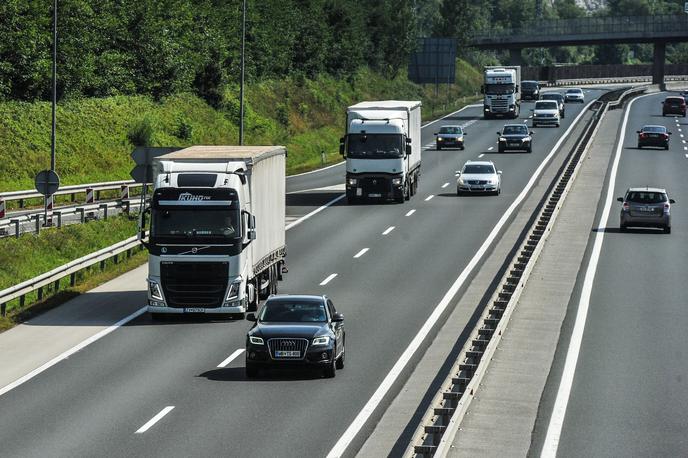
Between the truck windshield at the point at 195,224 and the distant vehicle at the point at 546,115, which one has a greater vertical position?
the distant vehicle at the point at 546,115

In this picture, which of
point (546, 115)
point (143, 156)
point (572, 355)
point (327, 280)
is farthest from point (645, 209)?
point (546, 115)

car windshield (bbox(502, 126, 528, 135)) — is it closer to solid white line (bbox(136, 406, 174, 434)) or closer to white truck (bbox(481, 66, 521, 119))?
white truck (bbox(481, 66, 521, 119))

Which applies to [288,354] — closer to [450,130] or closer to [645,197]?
[645,197]

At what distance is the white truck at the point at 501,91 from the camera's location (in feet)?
353

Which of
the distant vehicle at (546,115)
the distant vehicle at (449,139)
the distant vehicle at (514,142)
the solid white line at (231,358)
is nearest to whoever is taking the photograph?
the solid white line at (231,358)

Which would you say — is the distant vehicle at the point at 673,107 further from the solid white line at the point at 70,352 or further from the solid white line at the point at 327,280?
the solid white line at the point at 70,352

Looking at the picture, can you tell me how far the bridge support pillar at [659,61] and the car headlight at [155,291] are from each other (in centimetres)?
15143

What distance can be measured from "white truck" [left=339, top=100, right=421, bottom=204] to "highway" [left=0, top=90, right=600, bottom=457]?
6.23m

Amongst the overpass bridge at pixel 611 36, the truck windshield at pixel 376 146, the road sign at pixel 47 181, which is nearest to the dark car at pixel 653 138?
the truck windshield at pixel 376 146

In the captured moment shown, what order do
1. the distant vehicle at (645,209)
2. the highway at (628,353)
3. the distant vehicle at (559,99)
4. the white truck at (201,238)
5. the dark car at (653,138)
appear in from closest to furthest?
the highway at (628,353) → the white truck at (201,238) → the distant vehicle at (645,209) → the dark car at (653,138) → the distant vehicle at (559,99)

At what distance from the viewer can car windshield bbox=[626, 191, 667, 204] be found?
51.4 m

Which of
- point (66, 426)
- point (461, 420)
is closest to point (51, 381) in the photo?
point (66, 426)

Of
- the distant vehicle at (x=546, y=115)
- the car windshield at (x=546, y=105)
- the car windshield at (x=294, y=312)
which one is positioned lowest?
the car windshield at (x=294, y=312)

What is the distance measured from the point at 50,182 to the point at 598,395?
22.3m
